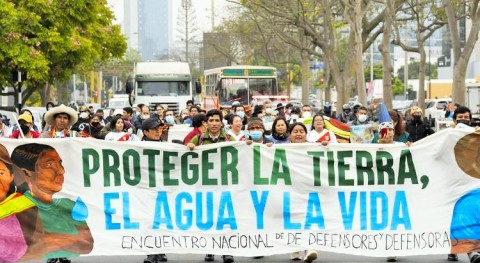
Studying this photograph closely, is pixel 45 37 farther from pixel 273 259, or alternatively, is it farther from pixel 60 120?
pixel 273 259

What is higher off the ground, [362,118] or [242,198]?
[362,118]

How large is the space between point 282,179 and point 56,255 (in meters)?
2.28

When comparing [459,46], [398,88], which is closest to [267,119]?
[459,46]

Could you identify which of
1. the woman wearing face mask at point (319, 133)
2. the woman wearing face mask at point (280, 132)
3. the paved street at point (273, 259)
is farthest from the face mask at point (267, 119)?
the paved street at point (273, 259)

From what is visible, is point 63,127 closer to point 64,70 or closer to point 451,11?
point 451,11

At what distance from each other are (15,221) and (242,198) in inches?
85.6

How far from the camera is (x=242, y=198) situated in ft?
33.3

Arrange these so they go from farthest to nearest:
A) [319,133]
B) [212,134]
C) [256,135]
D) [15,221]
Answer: [319,133] → [256,135] → [212,134] → [15,221]

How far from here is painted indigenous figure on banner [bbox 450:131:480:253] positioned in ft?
33.1

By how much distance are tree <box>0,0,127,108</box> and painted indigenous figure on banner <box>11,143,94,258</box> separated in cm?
2100

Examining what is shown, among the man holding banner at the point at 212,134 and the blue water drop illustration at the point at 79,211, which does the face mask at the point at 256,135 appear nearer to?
the man holding banner at the point at 212,134

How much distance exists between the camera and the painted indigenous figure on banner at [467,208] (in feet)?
33.1

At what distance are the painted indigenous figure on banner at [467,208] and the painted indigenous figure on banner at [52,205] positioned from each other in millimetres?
3521

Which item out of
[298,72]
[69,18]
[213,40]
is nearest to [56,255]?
[69,18]
